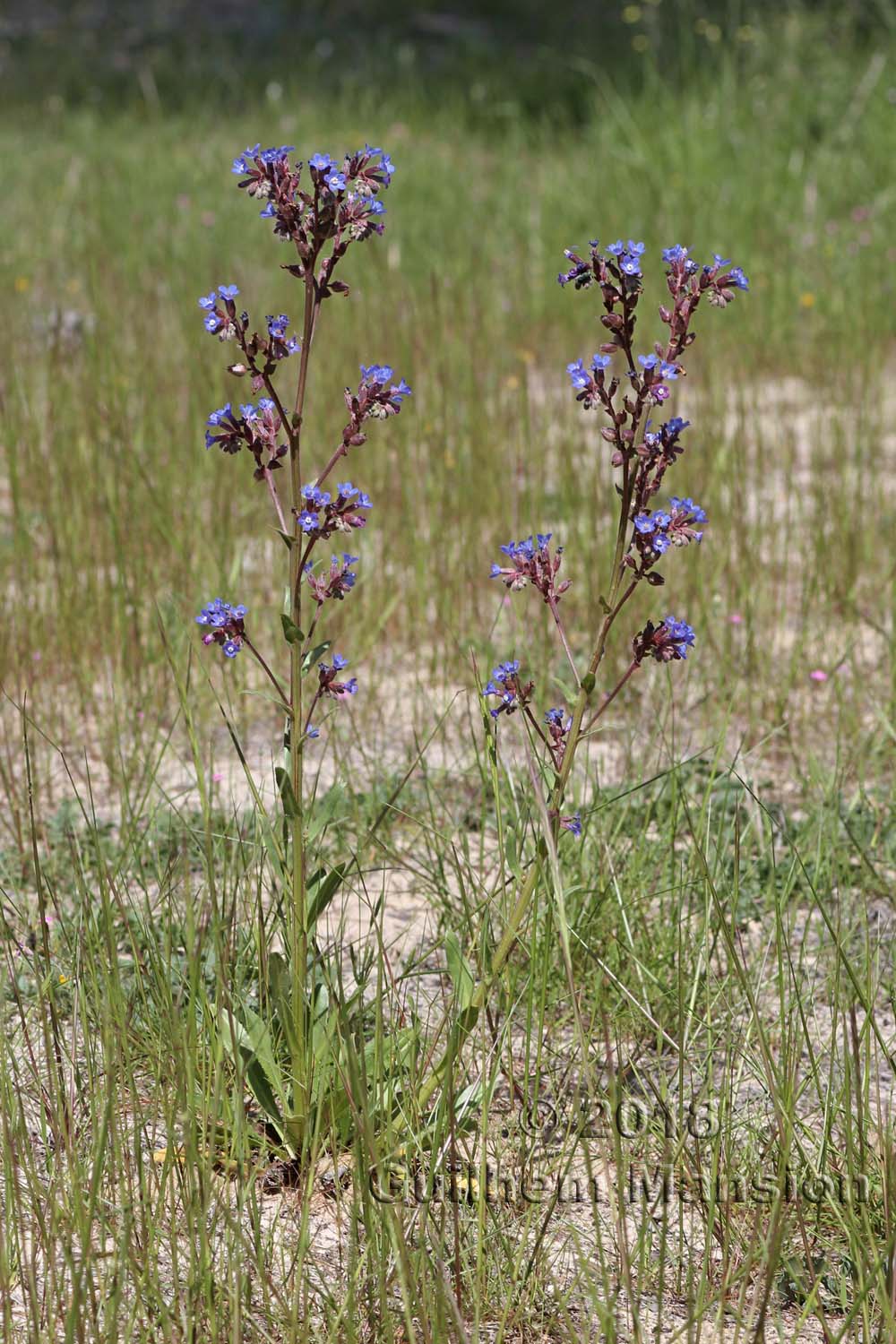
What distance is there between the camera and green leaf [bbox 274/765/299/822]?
1703 mm

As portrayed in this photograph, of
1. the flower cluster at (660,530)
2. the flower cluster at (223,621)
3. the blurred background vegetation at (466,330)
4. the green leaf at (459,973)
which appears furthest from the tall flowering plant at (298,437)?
the blurred background vegetation at (466,330)

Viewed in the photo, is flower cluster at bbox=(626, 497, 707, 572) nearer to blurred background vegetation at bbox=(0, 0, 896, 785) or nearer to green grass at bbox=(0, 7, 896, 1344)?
green grass at bbox=(0, 7, 896, 1344)

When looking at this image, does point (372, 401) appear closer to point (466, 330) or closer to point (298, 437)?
point (298, 437)

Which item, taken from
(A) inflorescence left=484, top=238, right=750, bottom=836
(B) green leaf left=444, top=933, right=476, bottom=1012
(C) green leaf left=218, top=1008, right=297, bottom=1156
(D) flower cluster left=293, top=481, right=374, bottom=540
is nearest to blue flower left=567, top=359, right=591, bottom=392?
(A) inflorescence left=484, top=238, right=750, bottom=836

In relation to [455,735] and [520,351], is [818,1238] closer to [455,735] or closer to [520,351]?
[455,735]

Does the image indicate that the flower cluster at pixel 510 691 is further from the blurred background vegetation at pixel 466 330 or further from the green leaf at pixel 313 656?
the blurred background vegetation at pixel 466 330

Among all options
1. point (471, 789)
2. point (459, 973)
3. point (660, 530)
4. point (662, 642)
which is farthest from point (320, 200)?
point (471, 789)

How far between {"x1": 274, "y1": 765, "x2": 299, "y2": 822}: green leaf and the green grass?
123 millimetres

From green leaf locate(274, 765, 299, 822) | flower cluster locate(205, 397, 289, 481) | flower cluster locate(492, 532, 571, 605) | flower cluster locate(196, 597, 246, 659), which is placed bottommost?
green leaf locate(274, 765, 299, 822)

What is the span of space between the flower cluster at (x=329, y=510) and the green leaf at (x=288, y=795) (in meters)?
0.30

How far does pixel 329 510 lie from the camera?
176cm

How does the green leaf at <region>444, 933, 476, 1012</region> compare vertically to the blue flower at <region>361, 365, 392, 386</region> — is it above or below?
below

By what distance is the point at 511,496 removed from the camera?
4.12 meters

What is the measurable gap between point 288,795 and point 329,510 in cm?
36
